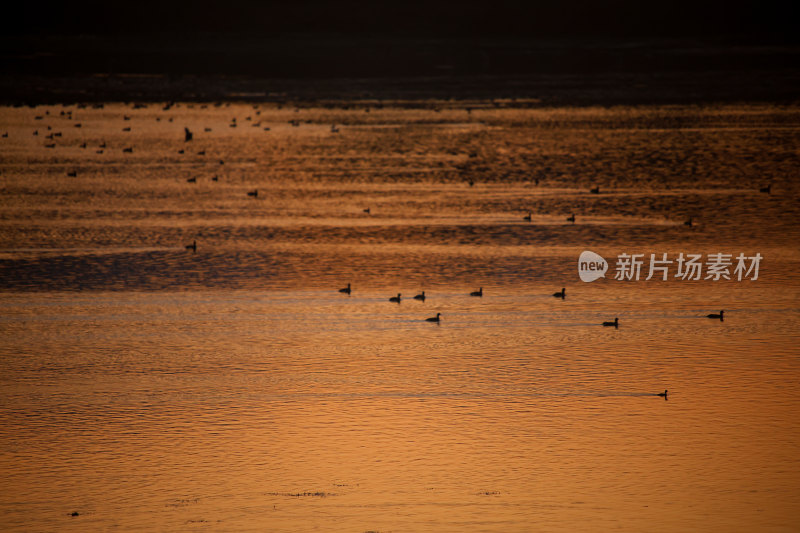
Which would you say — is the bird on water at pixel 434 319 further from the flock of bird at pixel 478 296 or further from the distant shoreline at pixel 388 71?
the distant shoreline at pixel 388 71

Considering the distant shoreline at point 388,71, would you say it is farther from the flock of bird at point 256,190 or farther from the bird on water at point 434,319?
the bird on water at point 434,319

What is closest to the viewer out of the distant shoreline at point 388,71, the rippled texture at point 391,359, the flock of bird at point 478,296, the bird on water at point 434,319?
the rippled texture at point 391,359

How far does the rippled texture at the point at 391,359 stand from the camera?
16469 mm

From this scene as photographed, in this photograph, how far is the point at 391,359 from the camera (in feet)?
75.6

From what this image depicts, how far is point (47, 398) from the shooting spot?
2077 cm

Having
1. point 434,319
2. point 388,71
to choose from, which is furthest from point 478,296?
point 388,71

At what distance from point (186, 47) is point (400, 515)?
15947 centimetres

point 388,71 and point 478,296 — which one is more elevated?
point 388,71

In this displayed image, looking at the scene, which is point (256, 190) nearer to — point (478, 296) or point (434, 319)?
point (478, 296)

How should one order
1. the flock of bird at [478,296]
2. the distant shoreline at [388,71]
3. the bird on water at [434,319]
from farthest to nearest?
the distant shoreline at [388,71] → the bird on water at [434,319] → the flock of bird at [478,296]

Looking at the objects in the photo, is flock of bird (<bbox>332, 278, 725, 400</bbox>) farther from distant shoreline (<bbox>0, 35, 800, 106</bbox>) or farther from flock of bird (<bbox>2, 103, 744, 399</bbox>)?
distant shoreline (<bbox>0, 35, 800, 106</bbox>)

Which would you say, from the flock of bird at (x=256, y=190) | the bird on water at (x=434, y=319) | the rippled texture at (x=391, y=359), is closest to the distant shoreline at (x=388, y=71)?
the flock of bird at (x=256, y=190)

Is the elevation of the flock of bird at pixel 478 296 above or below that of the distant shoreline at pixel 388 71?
below

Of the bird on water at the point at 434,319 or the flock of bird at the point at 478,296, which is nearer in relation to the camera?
the flock of bird at the point at 478,296
